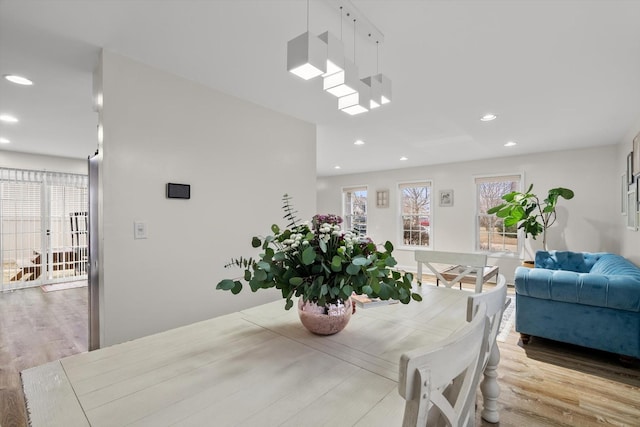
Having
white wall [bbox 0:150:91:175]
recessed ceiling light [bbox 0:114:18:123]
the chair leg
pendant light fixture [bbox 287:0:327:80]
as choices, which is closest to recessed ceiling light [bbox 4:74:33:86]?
recessed ceiling light [bbox 0:114:18:123]

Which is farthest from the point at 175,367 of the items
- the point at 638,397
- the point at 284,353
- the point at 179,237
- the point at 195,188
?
the point at 638,397

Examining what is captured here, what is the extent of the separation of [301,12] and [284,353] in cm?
163

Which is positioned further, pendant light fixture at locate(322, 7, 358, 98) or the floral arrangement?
pendant light fixture at locate(322, 7, 358, 98)

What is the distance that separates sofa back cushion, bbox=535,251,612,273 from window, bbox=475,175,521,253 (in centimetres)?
151

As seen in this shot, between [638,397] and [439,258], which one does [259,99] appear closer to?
[439,258]

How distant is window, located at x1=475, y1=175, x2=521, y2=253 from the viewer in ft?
18.1

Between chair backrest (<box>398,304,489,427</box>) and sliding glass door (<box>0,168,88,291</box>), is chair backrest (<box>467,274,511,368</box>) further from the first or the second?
sliding glass door (<box>0,168,88,291</box>)

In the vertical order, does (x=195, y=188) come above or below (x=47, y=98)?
below

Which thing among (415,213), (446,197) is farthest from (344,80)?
(415,213)

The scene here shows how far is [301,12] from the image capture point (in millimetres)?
1585

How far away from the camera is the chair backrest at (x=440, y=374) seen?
0.51 m

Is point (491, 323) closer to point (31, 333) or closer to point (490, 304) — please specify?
point (490, 304)

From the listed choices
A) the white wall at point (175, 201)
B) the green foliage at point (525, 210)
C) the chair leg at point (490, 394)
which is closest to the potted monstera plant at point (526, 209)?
the green foliage at point (525, 210)

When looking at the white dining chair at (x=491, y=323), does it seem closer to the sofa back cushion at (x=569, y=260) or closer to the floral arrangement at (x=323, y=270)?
the floral arrangement at (x=323, y=270)
